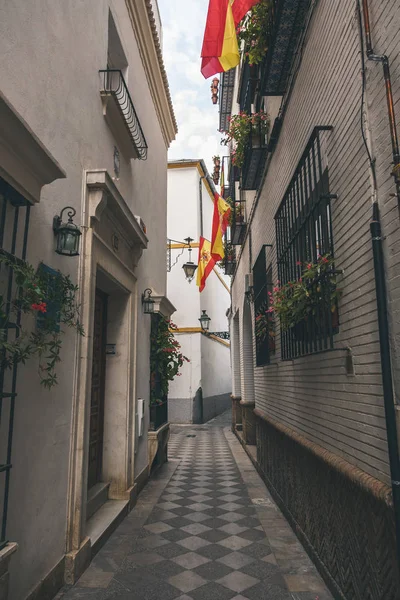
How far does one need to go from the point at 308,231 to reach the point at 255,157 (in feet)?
11.1

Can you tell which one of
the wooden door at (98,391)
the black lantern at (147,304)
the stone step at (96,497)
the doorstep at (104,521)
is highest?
the black lantern at (147,304)

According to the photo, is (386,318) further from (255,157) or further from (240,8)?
(255,157)

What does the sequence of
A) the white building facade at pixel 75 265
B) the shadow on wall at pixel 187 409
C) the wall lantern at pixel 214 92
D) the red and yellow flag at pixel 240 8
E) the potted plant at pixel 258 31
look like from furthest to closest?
1. the shadow on wall at pixel 187 409
2. the wall lantern at pixel 214 92
3. the potted plant at pixel 258 31
4. the red and yellow flag at pixel 240 8
5. the white building facade at pixel 75 265

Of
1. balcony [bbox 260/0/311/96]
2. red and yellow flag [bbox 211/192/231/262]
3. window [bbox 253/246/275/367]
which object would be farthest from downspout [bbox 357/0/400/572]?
red and yellow flag [bbox 211/192/231/262]

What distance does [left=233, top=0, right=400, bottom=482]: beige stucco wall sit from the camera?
2430 millimetres

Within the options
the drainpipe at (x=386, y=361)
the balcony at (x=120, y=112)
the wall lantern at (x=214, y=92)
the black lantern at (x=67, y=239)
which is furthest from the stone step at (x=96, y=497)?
the wall lantern at (x=214, y=92)

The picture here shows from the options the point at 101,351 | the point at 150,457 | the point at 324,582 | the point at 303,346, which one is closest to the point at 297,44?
the point at 303,346

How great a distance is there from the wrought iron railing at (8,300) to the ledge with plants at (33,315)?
0.5 inches

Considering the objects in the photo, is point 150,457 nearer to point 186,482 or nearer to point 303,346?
point 186,482

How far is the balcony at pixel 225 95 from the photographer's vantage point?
41.3 ft

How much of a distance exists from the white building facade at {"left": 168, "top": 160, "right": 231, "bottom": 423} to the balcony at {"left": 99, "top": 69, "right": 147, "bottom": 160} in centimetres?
1014

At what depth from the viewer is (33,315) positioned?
9.61 ft

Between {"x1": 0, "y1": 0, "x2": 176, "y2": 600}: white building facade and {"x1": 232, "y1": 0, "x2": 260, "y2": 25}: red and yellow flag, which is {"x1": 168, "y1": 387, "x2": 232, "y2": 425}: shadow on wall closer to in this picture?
{"x1": 0, "y1": 0, "x2": 176, "y2": 600}: white building facade

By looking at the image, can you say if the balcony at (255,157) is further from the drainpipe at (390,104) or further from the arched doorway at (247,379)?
the drainpipe at (390,104)
